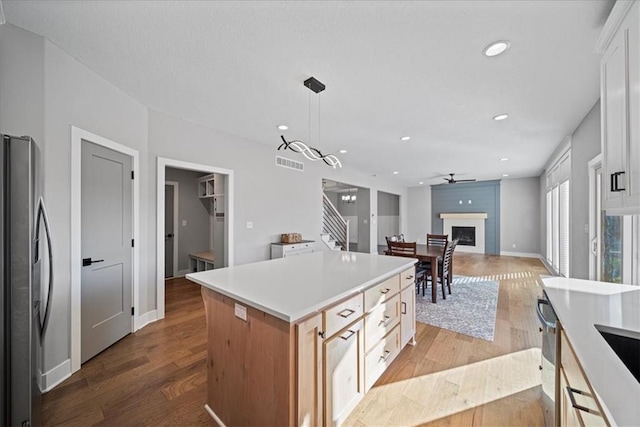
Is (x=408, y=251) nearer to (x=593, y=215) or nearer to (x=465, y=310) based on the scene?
(x=465, y=310)

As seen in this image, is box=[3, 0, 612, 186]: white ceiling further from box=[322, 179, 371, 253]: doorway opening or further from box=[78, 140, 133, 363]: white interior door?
box=[322, 179, 371, 253]: doorway opening

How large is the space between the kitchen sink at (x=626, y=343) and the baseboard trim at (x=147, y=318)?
3.87 meters

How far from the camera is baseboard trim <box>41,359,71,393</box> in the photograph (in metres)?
1.90

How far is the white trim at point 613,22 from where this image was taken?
4.14ft

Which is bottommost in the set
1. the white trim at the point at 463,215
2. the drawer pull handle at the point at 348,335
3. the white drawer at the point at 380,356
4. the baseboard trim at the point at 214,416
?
the baseboard trim at the point at 214,416

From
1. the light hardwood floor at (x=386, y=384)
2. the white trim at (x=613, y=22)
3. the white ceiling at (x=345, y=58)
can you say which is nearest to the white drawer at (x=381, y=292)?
the light hardwood floor at (x=386, y=384)

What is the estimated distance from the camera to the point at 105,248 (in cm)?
246

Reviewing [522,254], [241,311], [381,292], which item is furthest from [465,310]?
[522,254]

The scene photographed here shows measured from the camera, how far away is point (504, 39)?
1757mm

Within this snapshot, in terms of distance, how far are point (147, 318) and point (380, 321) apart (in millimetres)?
2828

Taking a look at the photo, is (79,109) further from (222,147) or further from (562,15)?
(562,15)

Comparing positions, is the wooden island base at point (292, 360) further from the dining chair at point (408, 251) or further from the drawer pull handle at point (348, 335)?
the dining chair at point (408, 251)

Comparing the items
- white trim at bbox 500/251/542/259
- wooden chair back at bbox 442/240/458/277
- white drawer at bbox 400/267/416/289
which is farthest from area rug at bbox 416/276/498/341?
white trim at bbox 500/251/542/259

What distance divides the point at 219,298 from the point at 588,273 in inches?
171
